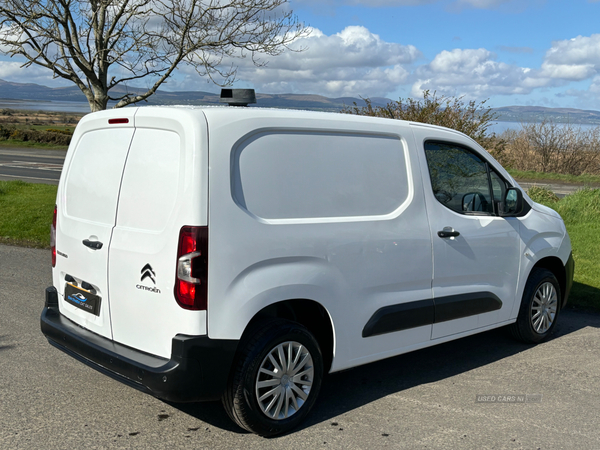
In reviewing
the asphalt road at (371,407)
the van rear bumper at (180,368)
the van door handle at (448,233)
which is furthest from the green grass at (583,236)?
the van rear bumper at (180,368)

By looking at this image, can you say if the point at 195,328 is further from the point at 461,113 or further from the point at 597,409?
the point at 461,113

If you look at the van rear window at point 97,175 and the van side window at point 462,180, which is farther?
the van side window at point 462,180

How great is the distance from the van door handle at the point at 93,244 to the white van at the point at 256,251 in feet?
0.04

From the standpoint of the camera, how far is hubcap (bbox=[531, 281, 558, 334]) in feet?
17.9

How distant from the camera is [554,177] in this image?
23281mm

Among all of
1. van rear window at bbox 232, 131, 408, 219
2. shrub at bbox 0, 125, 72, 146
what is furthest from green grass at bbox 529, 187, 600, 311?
shrub at bbox 0, 125, 72, 146

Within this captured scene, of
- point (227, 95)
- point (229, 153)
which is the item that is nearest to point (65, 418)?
point (229, 153)

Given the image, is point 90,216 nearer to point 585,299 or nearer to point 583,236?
point 585,299

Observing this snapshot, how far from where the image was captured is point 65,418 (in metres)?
3.75

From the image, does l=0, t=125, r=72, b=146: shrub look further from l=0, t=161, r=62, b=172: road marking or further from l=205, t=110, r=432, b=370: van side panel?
l=205, t=110, r=432, b=370: van side panel

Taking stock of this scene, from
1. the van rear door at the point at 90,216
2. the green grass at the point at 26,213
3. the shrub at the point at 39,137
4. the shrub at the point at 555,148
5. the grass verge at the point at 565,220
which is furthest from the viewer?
the shrub at the point at 39,137

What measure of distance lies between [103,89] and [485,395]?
28.5 feet

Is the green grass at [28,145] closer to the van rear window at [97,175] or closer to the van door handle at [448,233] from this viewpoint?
the van rear window at [97,175]

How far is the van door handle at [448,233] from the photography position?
4.39 meters
